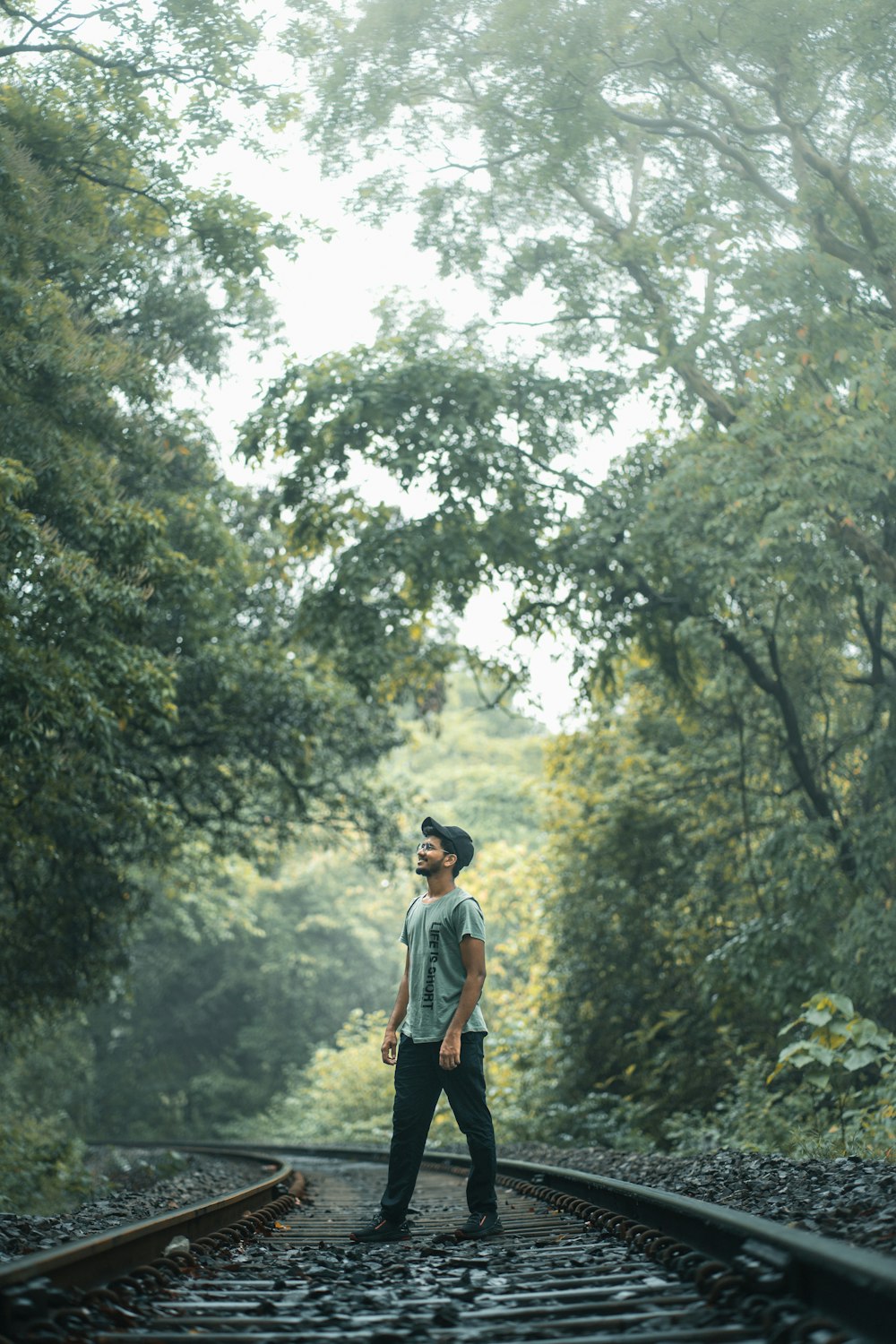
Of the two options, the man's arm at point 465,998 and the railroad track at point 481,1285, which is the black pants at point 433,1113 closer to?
the man's arm at point 465,998

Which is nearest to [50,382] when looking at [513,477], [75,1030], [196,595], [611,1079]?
[196,595]

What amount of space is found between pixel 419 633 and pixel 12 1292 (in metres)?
12.6

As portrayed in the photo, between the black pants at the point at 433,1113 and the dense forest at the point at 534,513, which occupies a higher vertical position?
the dense forest at the point at 534,513

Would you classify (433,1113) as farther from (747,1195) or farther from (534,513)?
(534,513)

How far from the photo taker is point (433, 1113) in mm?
5492

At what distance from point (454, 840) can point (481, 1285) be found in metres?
2.34

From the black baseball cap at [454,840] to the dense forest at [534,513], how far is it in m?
4.19

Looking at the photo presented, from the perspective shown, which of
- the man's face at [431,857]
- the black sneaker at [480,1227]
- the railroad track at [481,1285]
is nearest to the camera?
the railroad track at [481,1285]

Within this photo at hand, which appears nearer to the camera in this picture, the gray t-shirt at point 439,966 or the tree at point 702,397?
the gray t-shirt at point 439,966

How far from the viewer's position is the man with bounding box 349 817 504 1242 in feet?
17.8

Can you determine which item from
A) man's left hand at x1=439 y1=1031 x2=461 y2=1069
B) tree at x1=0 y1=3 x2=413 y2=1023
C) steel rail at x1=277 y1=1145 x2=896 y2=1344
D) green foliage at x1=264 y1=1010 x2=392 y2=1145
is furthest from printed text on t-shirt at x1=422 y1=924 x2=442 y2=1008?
green foliage at x1=264 y1=1010 x2=392 y2=1145

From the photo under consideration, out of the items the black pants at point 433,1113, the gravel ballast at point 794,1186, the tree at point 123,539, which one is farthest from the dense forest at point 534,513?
the black pants at point 433,1113

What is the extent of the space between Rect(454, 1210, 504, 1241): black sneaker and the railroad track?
0.34 ft

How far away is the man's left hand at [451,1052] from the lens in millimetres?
5355
